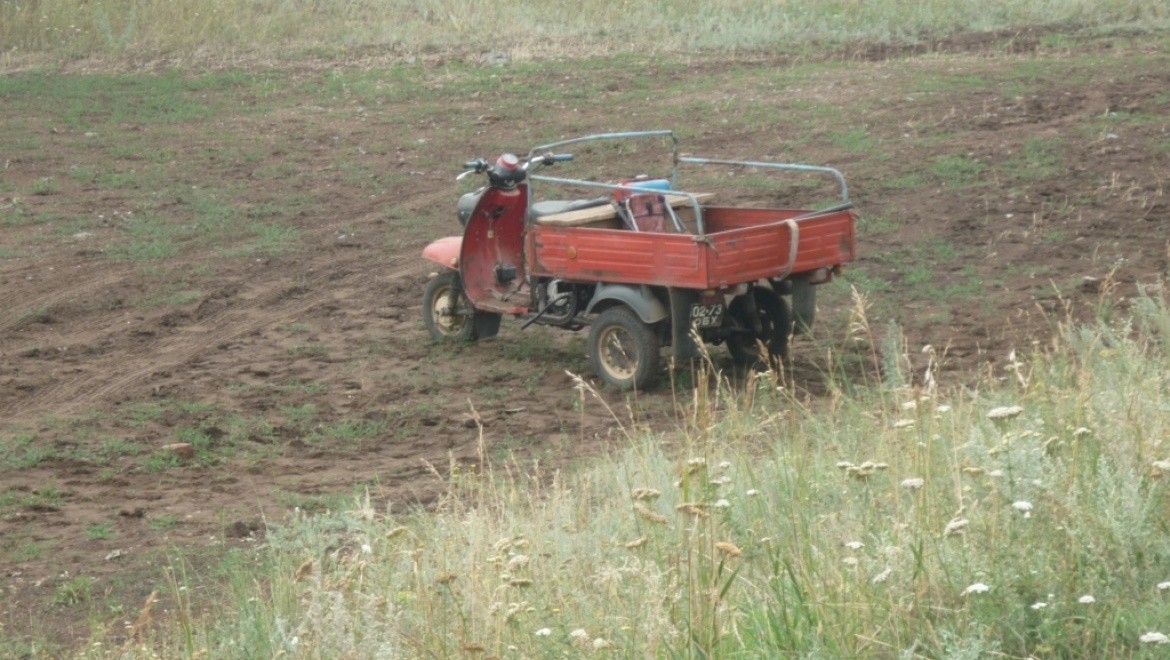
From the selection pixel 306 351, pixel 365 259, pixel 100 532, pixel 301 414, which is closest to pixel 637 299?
pixel 301 414

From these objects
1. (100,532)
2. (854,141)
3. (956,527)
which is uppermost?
(956,527)

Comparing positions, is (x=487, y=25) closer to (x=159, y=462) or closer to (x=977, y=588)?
(x=159, y=462)

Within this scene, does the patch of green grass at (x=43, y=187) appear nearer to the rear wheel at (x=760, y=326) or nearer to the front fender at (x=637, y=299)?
the front fender at (x=637, y=299)

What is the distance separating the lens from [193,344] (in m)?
10.3

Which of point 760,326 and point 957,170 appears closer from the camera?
point 760,326

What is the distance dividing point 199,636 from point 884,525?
7.72ft

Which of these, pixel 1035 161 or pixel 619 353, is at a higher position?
pixel 1035 161

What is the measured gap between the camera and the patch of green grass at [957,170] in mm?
13336

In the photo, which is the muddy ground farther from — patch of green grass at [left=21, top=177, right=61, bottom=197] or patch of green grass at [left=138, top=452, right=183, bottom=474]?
patch of green grass at [left=21, top=177, right=61, bottom=197]

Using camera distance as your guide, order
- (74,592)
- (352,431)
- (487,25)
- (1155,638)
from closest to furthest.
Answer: (1155,638), (74,592), (352,431), (487,25)

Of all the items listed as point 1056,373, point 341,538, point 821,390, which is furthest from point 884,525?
point 821,390

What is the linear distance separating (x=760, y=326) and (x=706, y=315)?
1.88ft

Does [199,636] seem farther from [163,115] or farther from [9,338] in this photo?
[163,115]

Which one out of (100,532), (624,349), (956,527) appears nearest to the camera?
(956,527)
